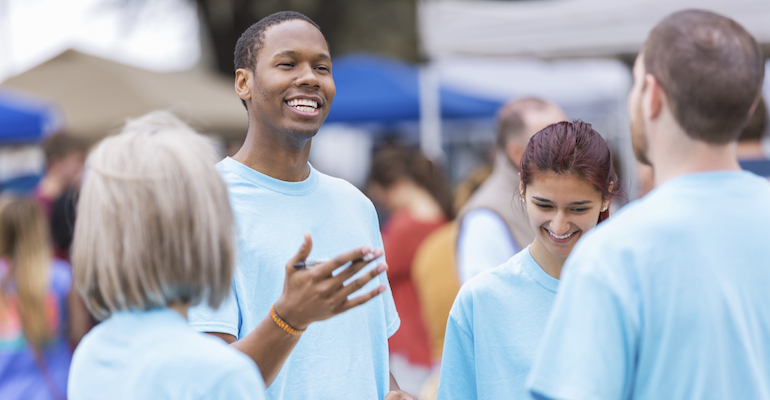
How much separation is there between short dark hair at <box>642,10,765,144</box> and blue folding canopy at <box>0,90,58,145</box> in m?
7.55

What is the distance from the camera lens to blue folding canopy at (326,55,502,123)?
880 centimetres

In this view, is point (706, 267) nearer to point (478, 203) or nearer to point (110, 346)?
point (110, 346)

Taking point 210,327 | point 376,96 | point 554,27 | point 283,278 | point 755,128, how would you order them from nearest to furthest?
point 210,327
point 283,278
point 755,128
point 554,27
point 376,96

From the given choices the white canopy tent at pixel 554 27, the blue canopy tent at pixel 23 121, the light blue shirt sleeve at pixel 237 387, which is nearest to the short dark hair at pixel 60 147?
the blue canopy tent at pixel 23 121

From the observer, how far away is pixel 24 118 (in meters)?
7.99

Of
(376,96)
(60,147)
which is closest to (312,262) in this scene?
(60,147)

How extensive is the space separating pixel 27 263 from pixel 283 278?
2579 millimetres

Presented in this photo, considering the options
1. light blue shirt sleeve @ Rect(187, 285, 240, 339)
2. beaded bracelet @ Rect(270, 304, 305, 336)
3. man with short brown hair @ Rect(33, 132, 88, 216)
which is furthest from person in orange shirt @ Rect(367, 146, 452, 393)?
beaded bracelet @ Rect(270, 304, 305, 336)

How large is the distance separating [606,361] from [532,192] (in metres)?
0.93

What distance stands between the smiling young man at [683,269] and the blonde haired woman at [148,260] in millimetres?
590

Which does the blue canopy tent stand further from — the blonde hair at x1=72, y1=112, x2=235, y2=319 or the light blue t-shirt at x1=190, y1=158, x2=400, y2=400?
the blonde hair at x1=72, y1=112, x2=235, y2=319

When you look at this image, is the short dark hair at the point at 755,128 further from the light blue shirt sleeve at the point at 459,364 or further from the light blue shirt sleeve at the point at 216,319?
the light blue shirt sleeve at the point at 216,319

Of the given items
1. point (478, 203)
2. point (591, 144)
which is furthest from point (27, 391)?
point (591, 144)

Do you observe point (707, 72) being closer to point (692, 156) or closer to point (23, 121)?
point (692, 156)
